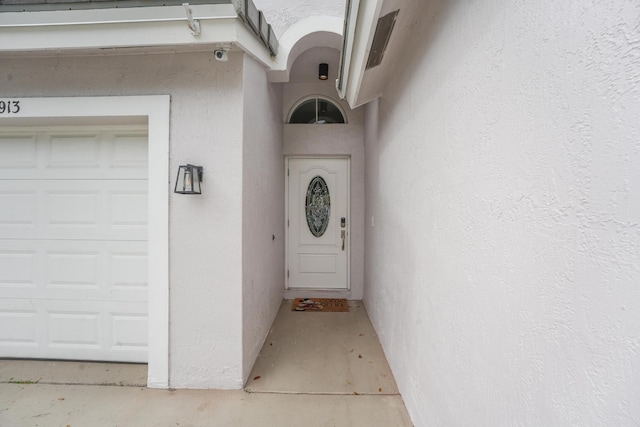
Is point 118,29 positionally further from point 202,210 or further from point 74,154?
point 202,210

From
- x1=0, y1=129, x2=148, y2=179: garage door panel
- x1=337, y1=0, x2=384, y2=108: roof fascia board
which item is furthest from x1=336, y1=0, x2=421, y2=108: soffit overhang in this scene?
x1=0, y1=129, x2=148, y2=179: garage door panel

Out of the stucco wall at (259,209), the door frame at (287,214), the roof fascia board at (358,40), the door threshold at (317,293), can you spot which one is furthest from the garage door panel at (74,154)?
the door threshold at (317,293)

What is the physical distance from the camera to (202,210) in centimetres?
218

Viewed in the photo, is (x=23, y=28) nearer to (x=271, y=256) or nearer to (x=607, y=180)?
(x=271, y=256)

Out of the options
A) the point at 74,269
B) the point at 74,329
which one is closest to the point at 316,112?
the point at 74,269

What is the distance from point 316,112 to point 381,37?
2.48m

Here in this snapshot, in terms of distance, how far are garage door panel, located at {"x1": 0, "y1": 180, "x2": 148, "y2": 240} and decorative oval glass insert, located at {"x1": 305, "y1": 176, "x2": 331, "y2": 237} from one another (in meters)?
2.31

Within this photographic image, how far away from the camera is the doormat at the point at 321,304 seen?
3.71 m

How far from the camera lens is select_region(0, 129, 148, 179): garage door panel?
8.00 ft

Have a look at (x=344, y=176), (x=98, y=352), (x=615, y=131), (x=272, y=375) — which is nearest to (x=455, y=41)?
(x=615, y=131)

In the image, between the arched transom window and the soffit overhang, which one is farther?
the arched transom window

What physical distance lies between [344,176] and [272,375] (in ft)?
9.43

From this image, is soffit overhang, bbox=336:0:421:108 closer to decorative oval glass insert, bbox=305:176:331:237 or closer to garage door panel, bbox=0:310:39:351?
decorative oval glass insert, bbox=305:176:331:237

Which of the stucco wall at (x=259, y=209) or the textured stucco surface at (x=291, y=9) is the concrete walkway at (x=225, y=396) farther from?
the textured stucco surface at (x=291, y=9)
